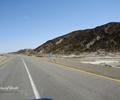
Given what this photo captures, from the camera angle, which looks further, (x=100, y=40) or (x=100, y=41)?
(x=100, y=40)

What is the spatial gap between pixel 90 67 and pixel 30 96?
12.7 metres

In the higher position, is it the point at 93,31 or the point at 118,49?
the point at 93,31

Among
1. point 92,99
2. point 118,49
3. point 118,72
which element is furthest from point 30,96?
point 118,49

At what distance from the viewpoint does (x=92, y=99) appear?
9.47m

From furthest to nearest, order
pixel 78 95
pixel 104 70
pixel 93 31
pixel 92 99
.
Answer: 1. pixel 93 31
2. pixel 104 70
3. pixel 78 95
4. pixel 92 99

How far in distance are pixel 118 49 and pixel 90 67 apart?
240 ft

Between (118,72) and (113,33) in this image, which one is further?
(113,33)

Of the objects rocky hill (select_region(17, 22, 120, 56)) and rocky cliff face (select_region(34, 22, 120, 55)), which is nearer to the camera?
rocky hill (select_region(17, 22, 120, 56))

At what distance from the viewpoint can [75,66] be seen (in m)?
29.6

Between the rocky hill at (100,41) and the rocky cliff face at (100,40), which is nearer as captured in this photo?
the rocky hill at (100,41)

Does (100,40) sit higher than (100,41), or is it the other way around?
(100,40)

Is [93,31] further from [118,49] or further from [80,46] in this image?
[118,49]

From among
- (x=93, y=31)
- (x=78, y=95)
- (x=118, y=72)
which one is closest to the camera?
(x=78, y=95)

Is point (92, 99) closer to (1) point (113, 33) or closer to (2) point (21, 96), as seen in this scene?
(2) point (21, 96)
